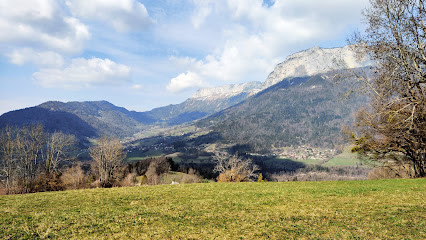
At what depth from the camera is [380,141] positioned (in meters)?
24.5

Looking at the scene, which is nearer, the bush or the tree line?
the tree line

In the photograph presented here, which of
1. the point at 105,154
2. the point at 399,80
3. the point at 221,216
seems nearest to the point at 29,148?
the point at 105,154

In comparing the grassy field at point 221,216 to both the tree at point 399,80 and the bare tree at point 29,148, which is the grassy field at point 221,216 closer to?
the tree at point 399,80

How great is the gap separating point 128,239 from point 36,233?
3805 mm

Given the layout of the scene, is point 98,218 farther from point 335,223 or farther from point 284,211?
point 335,223

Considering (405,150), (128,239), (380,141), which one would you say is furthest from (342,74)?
(128,239)

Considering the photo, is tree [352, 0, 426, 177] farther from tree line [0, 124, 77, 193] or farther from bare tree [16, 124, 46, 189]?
bare tree [16, 124, 46, 189]

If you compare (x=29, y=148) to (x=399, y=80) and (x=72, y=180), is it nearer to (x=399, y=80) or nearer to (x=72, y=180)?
(x=72, y=180)

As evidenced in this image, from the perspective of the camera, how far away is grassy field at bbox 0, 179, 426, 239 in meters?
8.10

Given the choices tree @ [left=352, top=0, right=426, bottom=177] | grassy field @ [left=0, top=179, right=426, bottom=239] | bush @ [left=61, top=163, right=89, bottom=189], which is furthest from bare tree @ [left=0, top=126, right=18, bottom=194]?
tree @ [left=352, top=0, right=426, bottom=177]

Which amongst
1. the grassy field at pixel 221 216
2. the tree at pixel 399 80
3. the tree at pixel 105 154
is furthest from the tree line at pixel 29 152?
the tree at pixel 399 80

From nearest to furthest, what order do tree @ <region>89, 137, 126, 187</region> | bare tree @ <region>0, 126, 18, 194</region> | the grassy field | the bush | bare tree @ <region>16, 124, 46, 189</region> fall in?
the grassy field
bare tree @ <region>0, 126, 18, 194</region>
the bush
bare tree @ <region>16, 124, 46, 189</region>
tree @ <region>89, 137, 126, 187</region>

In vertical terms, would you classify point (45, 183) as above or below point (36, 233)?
below

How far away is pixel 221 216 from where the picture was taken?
10359 mm
